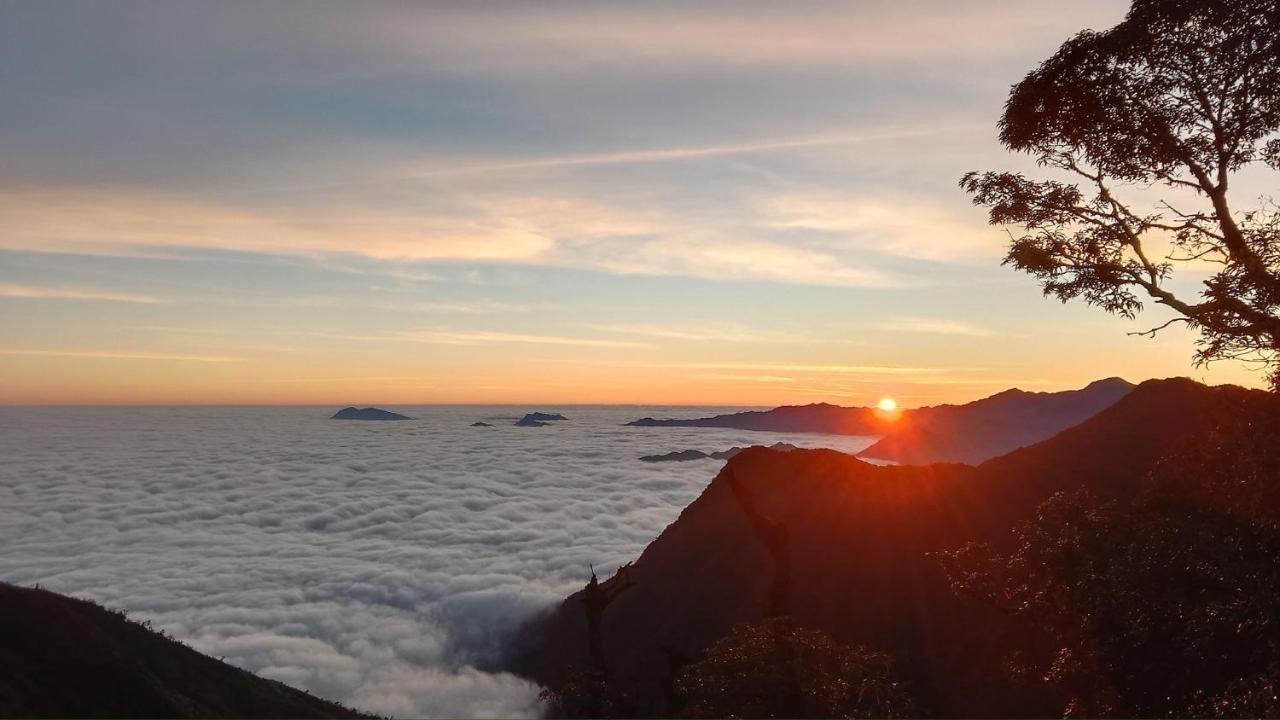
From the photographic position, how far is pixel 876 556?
37.5m

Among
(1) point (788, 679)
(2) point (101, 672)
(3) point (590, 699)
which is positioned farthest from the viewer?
(3) point (590, 699)

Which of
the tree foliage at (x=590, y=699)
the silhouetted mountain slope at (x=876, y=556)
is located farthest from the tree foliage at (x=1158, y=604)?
the tree foliage at (x=590, y=699)

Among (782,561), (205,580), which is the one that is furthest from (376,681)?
(782,561)

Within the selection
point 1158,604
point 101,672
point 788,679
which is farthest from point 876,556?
point 101,672

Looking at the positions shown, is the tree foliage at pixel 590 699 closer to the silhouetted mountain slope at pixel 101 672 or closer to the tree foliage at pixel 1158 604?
the silhouetted mountain slope at pixel 101 672

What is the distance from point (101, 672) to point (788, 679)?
68.8 ft

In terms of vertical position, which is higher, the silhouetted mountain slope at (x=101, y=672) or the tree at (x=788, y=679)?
the tree at (x=788, y=679)

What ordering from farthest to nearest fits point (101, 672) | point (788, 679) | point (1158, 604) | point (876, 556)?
1. point (876, 556)
2. point (101, 672)
3. point (788, 679)
4. point (1158, 604)

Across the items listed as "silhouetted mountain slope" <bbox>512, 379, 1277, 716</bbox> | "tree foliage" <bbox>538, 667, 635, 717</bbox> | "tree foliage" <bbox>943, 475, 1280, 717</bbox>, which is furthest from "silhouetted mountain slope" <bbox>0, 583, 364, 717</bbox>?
"tree foliage" <bbox>943, 475, 1280, 717</bbox>

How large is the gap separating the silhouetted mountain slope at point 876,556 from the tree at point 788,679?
9507 mm

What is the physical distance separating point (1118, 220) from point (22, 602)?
33.9 metres

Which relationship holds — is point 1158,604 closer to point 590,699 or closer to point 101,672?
point 590,699

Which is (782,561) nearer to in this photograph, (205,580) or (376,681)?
(376,681)

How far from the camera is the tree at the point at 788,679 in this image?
1822 centimetres
